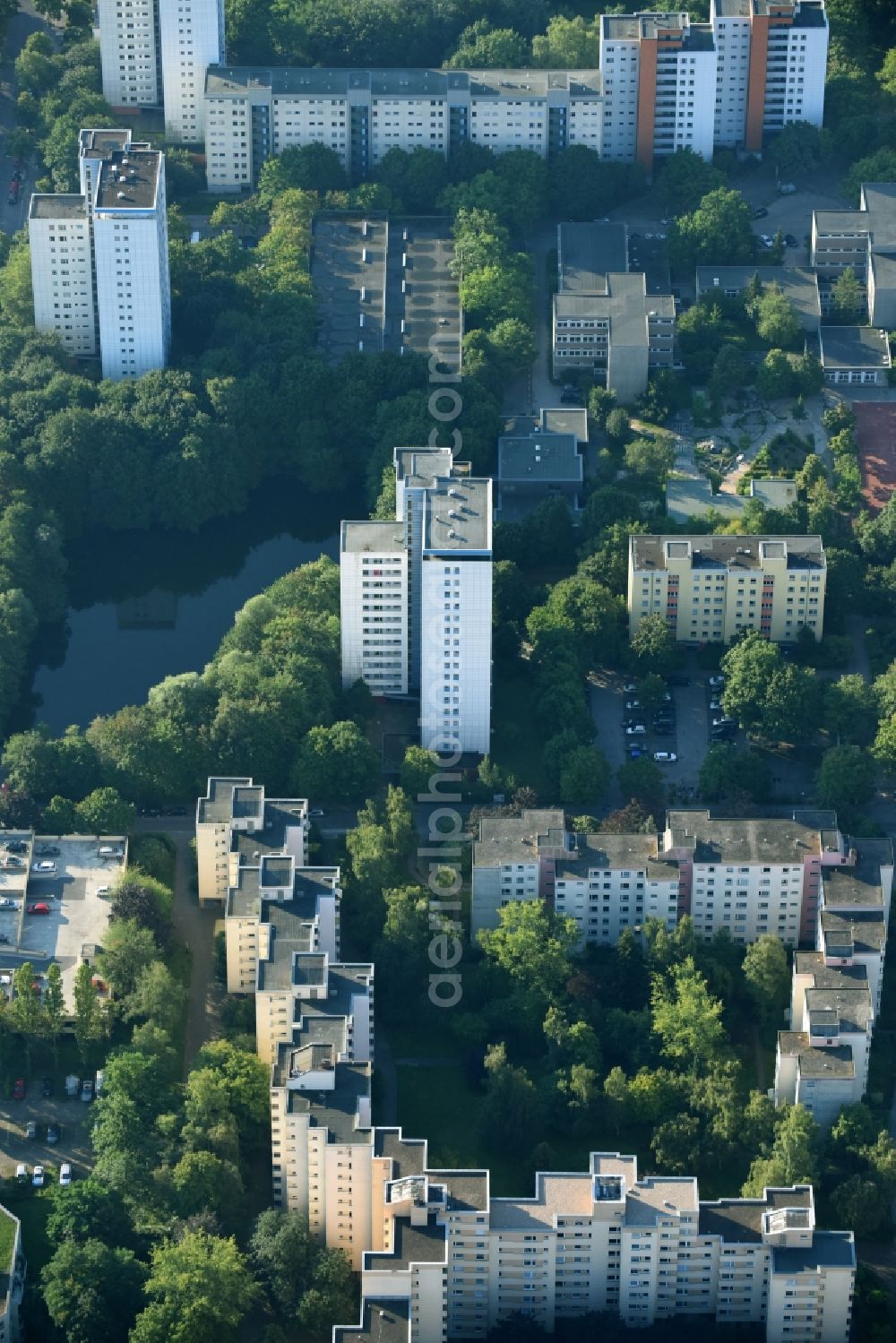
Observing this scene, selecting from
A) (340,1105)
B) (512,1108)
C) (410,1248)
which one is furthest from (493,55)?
(410,1248)

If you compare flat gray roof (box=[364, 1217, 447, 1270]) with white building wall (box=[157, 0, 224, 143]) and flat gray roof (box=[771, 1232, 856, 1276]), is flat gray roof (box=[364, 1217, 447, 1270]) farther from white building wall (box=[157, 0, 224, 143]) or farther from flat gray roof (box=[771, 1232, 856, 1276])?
white building wall (box=[157, 0, 224, 143])

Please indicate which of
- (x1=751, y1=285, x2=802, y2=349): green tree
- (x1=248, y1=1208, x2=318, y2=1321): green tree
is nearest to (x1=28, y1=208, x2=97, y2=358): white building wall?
(x1=751, y1=285, x2=802, y2=349): green tree

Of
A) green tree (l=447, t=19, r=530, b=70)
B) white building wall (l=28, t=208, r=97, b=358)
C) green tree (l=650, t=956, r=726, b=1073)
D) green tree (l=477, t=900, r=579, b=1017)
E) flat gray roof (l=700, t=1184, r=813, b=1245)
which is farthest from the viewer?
green tree (l=447, t=19, r=530, b=70)

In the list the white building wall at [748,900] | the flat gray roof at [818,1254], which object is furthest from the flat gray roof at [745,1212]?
the white building wall at [748,900]

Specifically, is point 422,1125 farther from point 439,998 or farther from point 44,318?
point 44,318

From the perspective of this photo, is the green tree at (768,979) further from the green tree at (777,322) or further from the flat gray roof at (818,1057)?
the green tree at (777,322)

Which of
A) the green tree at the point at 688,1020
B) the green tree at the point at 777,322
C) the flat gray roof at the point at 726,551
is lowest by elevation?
the green tree at the point at 688,1020
